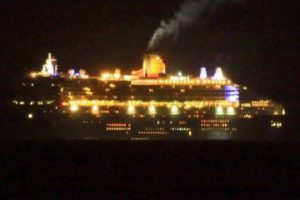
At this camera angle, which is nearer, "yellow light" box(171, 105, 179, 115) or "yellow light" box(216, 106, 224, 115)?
"yellow light" box(171, 105, 179, 115)

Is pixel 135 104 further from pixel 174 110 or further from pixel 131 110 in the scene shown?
pixel 174 110

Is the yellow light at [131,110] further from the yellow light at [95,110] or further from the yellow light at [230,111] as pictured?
the yellow light at [230,111]

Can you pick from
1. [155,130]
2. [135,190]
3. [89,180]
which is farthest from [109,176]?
[155,130]

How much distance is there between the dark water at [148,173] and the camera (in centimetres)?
2373

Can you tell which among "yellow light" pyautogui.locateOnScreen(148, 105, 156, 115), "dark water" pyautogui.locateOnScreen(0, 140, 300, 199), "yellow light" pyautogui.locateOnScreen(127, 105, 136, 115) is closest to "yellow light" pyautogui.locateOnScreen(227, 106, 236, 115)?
"yellow light" pyautogui.locateOnScreen(148, 105, 156, 115)

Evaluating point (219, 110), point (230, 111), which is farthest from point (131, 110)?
point (230, 111)

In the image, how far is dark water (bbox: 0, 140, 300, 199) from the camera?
2373 centimetres

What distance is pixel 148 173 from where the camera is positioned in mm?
28609

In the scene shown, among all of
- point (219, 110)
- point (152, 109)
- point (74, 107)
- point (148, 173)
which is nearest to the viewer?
point (148, 173)

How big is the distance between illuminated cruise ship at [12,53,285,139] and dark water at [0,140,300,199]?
1100 cm

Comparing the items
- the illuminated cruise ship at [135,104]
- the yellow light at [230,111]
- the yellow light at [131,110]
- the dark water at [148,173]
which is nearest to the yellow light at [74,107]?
the illuminated cruise ship at [135,104]

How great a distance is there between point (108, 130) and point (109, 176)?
85.3ft

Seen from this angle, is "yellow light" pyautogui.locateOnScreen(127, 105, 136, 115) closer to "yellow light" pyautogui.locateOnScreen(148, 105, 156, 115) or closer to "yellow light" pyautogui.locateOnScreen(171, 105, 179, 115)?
"yellow light" pyautogui.locateOnScreen(148, 105, 156, 115)

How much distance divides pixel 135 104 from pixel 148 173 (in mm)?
25735
